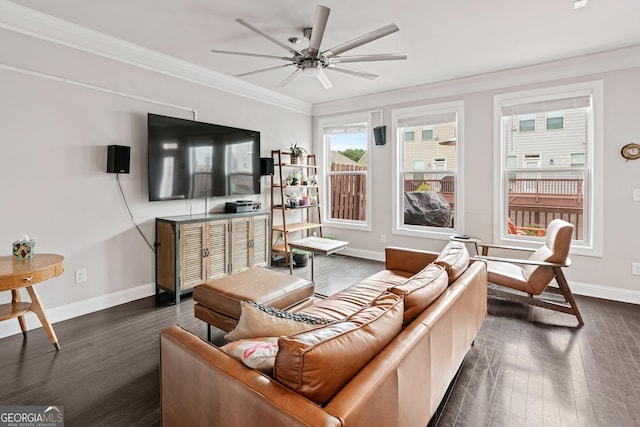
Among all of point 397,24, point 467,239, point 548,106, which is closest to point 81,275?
point 397,24

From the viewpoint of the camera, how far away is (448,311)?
159 centimetres

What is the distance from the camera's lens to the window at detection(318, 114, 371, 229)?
213 inches

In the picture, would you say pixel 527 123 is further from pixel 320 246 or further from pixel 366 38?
pixel 320 246

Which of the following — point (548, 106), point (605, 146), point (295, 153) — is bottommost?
point (605, 146)

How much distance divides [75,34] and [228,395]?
3.45 metres

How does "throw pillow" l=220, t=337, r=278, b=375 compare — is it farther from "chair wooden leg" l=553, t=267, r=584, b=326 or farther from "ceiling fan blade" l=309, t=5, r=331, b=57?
"chair wooden leg" l=553, t=267, r=584, b=326

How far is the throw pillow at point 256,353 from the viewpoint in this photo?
1.06 metres

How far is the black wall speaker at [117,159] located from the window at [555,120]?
4.71 meters

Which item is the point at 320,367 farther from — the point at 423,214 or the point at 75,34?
the point at 423,214

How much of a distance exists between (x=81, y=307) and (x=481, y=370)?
3.47 m

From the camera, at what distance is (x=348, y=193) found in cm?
568

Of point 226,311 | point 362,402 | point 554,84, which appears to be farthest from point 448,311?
point 554,84

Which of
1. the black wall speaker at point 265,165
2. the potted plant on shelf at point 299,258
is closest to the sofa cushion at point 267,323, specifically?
the potted plant on shelf at point 299,258

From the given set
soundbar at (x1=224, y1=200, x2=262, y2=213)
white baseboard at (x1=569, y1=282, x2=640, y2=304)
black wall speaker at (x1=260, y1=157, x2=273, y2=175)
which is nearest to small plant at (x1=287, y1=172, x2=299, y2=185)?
black wall speaker at (x1=260, y1=157, x2=273, y2=175)
